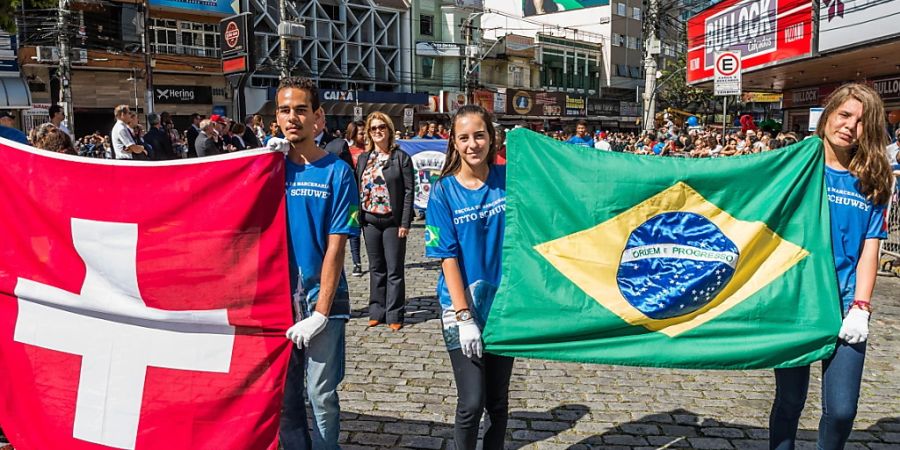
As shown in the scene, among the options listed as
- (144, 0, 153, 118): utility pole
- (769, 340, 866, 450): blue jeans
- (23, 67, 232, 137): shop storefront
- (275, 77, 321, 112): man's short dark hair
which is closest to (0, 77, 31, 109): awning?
(23, 67, 232, 137): shop storefront

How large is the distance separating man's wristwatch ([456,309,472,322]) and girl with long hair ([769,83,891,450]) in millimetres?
1528

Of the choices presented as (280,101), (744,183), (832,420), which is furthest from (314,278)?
(832,420)

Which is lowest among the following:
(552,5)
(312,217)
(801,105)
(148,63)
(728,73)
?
(312,217)

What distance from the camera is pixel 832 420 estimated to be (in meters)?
3.45

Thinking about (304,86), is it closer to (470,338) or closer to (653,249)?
(470,338)

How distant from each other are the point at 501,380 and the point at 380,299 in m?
4.04

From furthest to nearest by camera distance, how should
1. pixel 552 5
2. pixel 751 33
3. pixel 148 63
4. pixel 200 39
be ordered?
pixel 552 5
pixel 200 39
pixel 148 63
pixel 751 33

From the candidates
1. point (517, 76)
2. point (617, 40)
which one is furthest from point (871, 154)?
point (617, 40)

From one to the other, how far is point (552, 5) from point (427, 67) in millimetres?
26501

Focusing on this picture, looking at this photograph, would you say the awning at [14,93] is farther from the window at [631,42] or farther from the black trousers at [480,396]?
the window at [631,42]

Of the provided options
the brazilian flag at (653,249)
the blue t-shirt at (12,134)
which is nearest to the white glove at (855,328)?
Answer: the brazilian flag at (653,249)

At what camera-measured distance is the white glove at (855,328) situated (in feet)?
11.0

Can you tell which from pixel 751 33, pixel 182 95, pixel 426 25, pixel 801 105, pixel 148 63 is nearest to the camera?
pixel 751 33

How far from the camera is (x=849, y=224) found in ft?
11.5
